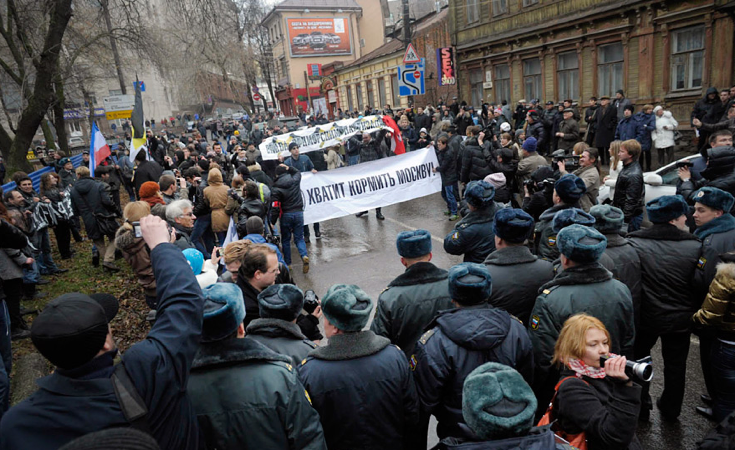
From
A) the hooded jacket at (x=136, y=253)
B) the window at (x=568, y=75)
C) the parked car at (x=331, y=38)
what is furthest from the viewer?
the parked car at (x=331, y=38)

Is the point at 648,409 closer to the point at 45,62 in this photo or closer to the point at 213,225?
the point at 213,225

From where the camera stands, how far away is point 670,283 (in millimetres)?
3680

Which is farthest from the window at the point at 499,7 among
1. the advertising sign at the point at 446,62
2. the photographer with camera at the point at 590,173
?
the photographer with camera at the point at 590,173

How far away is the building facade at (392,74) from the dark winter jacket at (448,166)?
652 inches

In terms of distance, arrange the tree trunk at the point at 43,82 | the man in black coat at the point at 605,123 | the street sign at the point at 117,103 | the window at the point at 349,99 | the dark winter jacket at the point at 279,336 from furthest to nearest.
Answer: the window at the point at 349,99, the street sign at the point at 117,103, the man in black coat at the point at 605,123, the tree trunk at the point at 43,82, the dark winter jacket at the point at 279,336

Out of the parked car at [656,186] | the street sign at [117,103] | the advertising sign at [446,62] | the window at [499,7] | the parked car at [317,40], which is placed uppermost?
the parked car at [317,40]

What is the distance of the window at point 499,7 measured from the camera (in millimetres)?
21453

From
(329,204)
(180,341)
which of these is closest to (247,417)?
(180,341)

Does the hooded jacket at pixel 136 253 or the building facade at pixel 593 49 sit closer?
the hooded jacket at pixel 136 253

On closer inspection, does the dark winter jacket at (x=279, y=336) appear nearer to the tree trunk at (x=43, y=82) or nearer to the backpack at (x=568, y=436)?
the backpack at (x=568, y=436)

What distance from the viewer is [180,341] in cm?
204

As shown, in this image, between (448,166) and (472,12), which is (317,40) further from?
(448,166)

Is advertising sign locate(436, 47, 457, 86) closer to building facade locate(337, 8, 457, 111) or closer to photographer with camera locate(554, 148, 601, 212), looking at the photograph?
building facade locate(337, 8, 457, 111)

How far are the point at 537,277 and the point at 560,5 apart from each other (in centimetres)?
1828
